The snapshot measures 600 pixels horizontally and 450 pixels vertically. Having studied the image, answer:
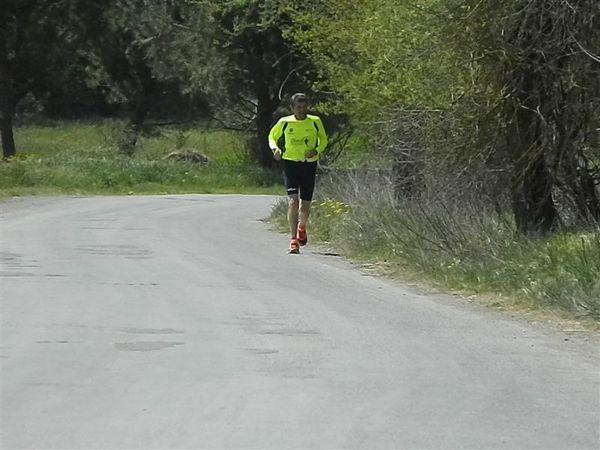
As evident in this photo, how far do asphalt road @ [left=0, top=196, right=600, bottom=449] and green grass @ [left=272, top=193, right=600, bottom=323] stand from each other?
507 millimetres

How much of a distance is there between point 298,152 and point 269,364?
7634mm

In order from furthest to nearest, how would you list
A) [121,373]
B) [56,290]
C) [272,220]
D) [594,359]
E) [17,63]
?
[17,63]
[272,220]
[56,290]
[594,359]
[121,373]

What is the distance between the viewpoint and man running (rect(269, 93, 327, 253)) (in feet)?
51.1

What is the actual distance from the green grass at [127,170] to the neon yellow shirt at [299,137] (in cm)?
1411

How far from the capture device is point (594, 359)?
8.74m

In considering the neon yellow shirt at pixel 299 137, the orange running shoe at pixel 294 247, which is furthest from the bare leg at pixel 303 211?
the neon yellow shirt at pixel 299 137

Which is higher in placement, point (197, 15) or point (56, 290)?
point (197, 15)

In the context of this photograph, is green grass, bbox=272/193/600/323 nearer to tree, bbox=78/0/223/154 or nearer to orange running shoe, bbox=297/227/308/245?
orange running shoe, bbox=297/227/308/245

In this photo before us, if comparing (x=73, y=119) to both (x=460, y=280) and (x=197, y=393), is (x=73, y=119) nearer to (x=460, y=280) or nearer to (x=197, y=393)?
(x=460, y=280)

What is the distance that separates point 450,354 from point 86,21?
3563cm

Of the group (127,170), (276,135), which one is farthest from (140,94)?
(276,135)

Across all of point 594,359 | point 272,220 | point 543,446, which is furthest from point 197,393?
point 272,220

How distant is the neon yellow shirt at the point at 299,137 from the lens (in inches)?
613

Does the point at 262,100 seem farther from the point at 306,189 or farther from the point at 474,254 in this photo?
the point at 474,254
